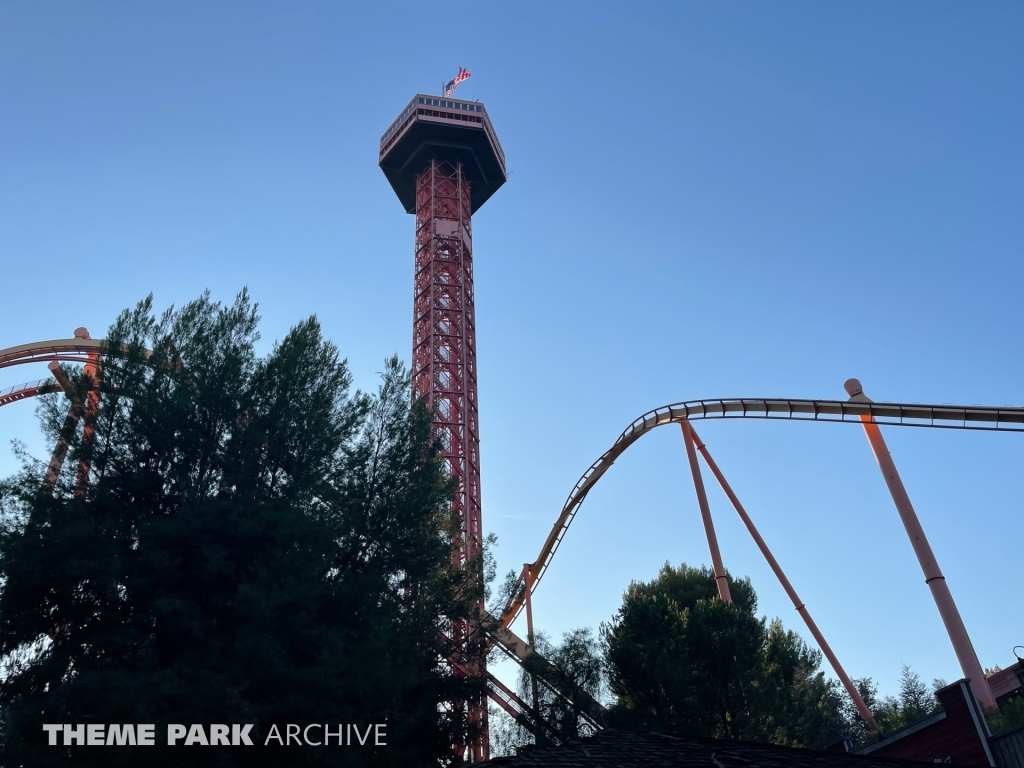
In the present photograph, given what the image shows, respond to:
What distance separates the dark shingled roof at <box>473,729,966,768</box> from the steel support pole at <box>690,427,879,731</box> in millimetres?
12738

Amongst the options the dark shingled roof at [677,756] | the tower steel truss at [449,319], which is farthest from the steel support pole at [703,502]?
the tower steel truss at [449,319]

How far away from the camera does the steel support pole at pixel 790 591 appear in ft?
74.2

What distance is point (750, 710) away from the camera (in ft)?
71.5

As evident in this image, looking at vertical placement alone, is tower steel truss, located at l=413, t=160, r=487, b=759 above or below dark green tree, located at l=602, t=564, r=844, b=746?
above

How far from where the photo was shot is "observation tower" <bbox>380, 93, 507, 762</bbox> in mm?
39750

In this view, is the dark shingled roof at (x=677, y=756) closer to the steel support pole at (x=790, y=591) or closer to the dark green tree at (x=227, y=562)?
the dark green tree at (x=227, y=562)

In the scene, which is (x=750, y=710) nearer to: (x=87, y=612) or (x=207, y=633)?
(x=207, y=633)

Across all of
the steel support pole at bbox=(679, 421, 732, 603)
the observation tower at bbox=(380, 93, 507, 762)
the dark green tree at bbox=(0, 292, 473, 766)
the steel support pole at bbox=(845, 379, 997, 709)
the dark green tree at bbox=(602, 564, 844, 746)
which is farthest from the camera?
the observation tower at bbox=(380, 93, 507, 762)

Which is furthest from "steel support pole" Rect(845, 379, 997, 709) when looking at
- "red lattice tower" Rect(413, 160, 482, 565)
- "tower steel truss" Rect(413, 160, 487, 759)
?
"red lattice tower" Rect(413, 160, 482, 565)

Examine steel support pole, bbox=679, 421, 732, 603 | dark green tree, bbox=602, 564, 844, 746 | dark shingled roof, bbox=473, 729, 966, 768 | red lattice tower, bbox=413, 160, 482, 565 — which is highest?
red lattice tower, bbox=413, 160, 482, 565

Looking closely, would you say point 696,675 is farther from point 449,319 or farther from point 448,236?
point 448,236

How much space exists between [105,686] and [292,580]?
3.04 meters

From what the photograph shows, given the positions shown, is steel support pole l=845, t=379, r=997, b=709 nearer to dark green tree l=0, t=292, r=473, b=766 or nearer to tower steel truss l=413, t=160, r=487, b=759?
dark green tree l=0, t=292, r=473, b=766

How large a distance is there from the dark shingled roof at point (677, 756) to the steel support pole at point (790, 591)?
41.8 ft
